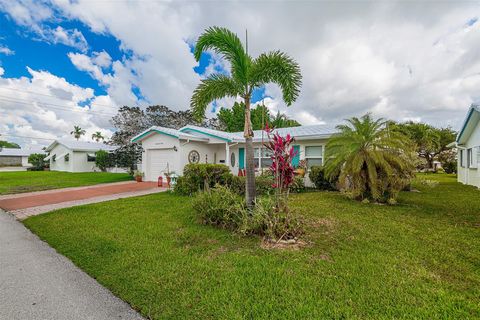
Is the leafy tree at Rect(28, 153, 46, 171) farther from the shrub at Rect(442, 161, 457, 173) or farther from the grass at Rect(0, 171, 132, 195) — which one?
the shrub at Rect(442, 161, 457, 173)

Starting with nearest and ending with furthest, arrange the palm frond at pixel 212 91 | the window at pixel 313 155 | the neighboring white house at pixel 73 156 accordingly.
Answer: the palm frond at pixel 212 91 → the window at pixel 313 155 → the neighboring white house at pixel 73 156

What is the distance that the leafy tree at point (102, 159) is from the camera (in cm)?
2747

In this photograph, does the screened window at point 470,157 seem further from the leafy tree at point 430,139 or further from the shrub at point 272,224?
the leafy tree at point 430,139

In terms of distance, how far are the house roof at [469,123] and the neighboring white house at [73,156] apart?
34791 millimetres

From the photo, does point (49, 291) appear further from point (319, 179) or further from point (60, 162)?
point (60, 162)

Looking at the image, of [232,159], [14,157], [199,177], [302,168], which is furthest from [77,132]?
[302,168]

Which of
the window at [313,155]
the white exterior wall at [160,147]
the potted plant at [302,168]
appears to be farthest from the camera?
the white exterior wall at [160,147]

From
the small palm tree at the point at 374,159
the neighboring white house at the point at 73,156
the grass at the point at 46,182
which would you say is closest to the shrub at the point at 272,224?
the small palm tree at the point at 374,159

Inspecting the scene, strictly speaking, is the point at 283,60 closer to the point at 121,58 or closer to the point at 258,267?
the point at 258,267

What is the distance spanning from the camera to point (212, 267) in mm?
3537

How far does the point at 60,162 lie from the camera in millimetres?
29422

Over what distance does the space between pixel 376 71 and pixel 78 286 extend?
52.5 feet

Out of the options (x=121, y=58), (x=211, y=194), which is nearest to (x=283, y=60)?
(x=211, y=194)

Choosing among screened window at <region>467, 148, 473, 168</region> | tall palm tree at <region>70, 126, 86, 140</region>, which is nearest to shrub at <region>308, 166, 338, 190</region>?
screened window at <region>467, 148, 473, 168</region>
